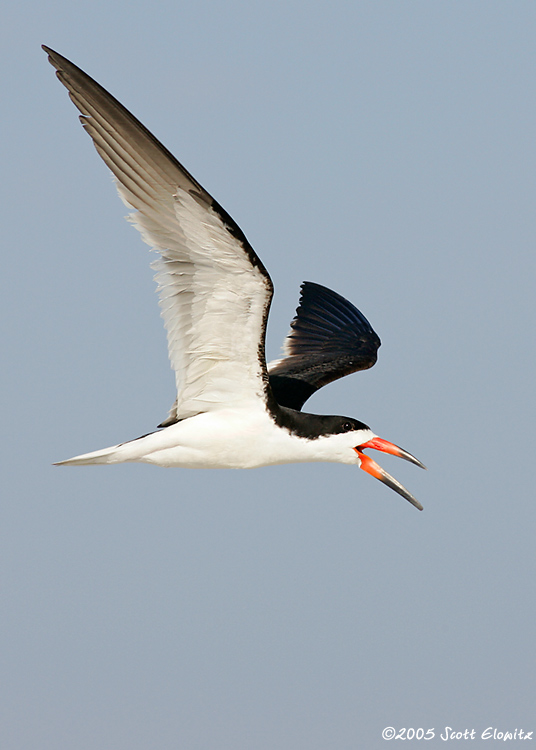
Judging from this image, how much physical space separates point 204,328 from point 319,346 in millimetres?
5044

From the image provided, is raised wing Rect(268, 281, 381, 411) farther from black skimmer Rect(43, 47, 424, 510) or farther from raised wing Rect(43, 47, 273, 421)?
raised wing Rect(43, 47, 273, 421)

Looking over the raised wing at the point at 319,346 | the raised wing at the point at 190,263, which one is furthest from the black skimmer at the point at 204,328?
the raised wing at the point at 319,346

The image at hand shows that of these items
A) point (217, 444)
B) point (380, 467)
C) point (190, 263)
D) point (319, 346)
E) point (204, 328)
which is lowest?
point (380, 467)

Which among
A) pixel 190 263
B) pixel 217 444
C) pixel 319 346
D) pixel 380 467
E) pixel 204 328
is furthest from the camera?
pixel 319 346

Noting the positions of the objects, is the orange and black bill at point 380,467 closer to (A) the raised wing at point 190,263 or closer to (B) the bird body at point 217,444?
(B) the bird body at point 217,444

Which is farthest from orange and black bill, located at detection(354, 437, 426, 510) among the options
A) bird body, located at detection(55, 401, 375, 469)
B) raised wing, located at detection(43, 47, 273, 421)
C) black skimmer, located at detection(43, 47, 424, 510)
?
raised wing, located at detection(43, 47, 273, 421)

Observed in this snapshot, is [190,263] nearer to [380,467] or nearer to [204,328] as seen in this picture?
[204,328]

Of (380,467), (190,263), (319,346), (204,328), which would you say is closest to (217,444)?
(204,328)

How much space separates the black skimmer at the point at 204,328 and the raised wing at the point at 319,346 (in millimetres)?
488

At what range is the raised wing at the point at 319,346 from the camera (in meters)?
13.7

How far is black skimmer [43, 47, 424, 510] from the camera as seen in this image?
9078 mm

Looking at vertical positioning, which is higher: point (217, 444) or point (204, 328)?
point (204, 328)

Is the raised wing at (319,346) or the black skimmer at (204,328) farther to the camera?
the raised wing at (319,346)

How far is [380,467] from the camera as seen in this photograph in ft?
38.4
